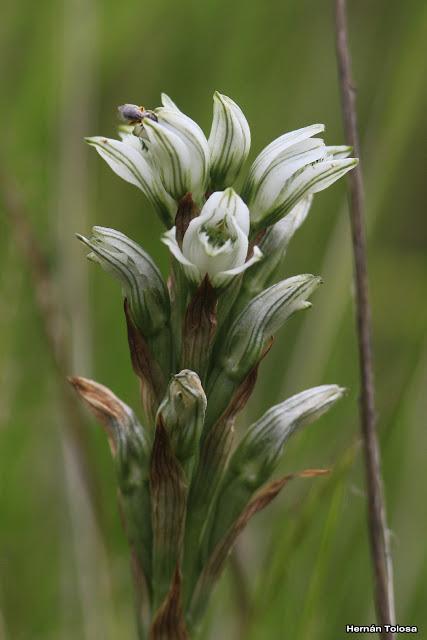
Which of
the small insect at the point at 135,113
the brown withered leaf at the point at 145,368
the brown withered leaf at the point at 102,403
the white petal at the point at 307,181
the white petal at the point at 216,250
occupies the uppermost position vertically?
the small insect at the point at 135,113

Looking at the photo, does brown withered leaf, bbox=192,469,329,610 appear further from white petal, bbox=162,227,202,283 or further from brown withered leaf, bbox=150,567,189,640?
white petal, bbox=162,227,202,283

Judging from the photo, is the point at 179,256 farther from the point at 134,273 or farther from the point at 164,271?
the point at 164,271

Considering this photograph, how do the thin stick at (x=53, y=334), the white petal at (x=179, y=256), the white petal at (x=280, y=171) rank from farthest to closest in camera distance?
the thin stick at (x=53, y=334) < the white petal at (x=280, y=171) < the white petal at (x=179, y=256)

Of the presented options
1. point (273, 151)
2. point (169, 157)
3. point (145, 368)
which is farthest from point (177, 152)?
point (145, 368)

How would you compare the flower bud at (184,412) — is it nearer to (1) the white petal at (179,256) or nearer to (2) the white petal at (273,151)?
(1) the white petal at (179,256)

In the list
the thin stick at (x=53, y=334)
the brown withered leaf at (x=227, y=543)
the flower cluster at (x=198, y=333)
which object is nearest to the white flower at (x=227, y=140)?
the flower cluster at (x=198, y=333)

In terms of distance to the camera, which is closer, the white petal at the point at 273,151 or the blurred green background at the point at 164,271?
the white petal at the point at 273,151
